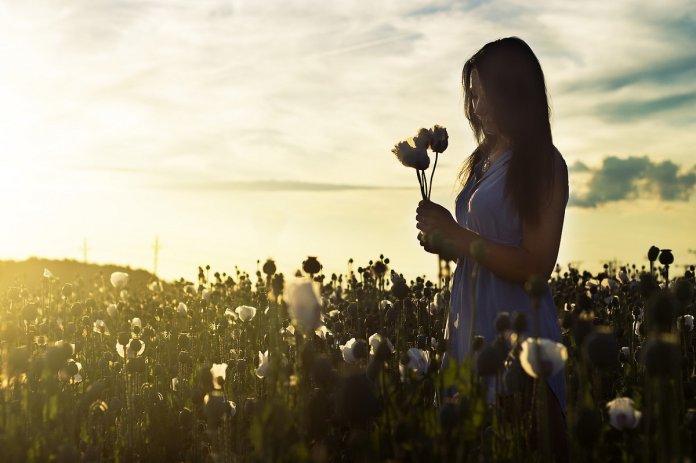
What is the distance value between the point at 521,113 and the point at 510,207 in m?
0.52

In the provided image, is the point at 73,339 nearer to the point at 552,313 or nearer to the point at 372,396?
the point at 552,313

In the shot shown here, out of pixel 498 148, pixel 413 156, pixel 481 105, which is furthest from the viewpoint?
pixel 498 148

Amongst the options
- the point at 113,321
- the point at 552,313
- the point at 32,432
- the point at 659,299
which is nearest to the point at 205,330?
the point at 113,321

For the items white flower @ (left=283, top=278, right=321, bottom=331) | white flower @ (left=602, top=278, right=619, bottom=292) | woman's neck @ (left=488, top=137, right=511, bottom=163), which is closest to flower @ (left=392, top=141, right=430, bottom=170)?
woman's neck @ (left=488, top=137, right=511, bottom=163)

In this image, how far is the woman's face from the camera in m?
4.24

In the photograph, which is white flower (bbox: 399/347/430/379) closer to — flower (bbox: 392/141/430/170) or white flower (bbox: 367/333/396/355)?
white flower (bbox: 367/333/396/355)

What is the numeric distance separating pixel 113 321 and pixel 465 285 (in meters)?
6.07

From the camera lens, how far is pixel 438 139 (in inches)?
147

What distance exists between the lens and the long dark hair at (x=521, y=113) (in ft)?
12.9

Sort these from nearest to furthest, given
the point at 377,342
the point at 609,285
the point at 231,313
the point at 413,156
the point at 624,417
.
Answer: the point at 624,417 → the point at 413,156 → the point at 377,342 → the point at 231,313 → the point at 609,285

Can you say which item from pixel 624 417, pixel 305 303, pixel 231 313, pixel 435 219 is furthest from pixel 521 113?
pixel 231 313

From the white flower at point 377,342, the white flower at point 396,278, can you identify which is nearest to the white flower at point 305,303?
the white flower at point 377,342

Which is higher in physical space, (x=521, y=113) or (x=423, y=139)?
(x=521, y=113)

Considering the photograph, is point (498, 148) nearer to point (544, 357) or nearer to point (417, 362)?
point (417, 362)
